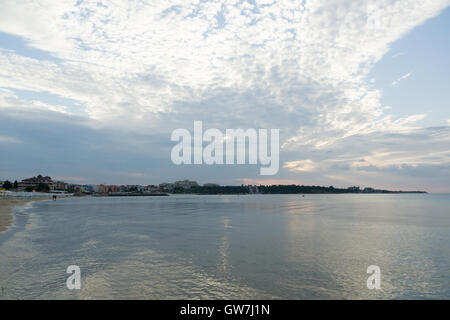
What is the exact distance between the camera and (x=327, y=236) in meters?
30.0

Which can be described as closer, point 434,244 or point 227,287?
point 227,287

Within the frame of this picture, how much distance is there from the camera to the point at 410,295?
531 inches

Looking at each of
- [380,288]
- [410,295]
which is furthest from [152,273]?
[410,295]

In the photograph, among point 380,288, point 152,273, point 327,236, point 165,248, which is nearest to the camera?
point 380,288
